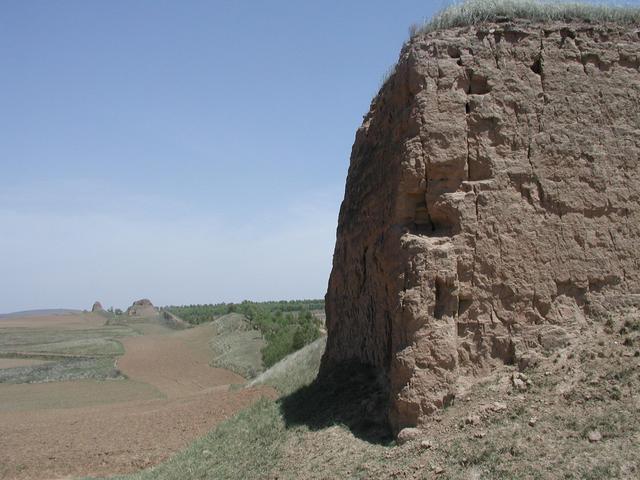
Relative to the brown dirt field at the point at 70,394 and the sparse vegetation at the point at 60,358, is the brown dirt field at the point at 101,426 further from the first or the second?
the sparse vegetation at the point at 60,358

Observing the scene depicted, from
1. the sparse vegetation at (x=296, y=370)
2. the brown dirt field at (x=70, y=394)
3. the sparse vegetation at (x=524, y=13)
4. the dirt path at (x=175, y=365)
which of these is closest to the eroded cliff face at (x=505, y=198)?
the sparse vegetation at (x=524, y=13)

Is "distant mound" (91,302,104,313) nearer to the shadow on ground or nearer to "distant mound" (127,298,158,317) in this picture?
"distant mound" (127,298,158,317)

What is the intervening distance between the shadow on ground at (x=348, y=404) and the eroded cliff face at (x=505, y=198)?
85 cm

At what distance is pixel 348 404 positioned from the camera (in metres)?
9.81

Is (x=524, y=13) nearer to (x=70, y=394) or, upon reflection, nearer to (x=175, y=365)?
(x=70, y=394)

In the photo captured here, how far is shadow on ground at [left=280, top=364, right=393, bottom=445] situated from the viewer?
8.59 m

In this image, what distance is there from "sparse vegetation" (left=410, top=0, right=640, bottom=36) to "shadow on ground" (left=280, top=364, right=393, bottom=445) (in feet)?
18.7

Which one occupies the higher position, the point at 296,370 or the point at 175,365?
the point at 296,370

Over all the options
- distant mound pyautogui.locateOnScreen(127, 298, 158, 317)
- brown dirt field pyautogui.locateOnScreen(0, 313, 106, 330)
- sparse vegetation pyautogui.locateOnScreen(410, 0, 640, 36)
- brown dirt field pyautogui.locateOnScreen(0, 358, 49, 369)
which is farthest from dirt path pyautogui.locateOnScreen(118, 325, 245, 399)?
distant mound pyautogui.locateOnScreen(127, 298, 158, 317)

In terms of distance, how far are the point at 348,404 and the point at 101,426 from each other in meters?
11.2

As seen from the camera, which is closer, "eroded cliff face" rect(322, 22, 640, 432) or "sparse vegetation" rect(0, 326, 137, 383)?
"eroded cliff face" rect(322, 22, 640, 432)

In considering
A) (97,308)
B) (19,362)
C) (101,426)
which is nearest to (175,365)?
(19,362)

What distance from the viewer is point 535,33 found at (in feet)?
28.8

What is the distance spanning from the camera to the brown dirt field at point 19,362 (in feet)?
150
